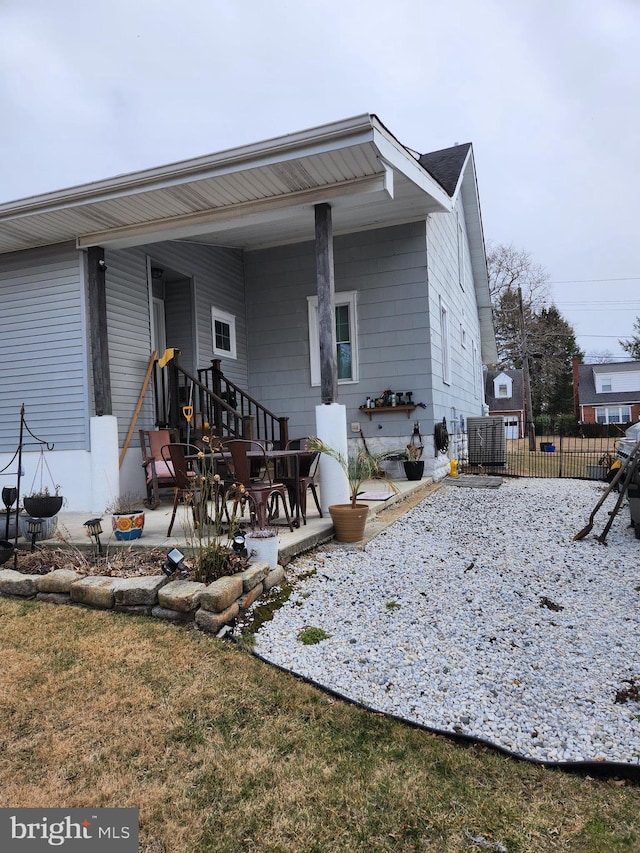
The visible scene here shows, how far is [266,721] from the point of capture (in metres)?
2.26

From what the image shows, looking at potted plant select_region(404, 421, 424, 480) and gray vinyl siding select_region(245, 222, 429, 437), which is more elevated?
gray vinyl siding select_region(245, 222, 429, 437)

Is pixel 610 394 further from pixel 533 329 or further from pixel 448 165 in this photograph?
pixel 448 165

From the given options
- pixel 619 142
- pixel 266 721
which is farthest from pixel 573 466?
pixel 266 721

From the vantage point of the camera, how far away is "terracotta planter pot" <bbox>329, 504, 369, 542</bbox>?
14.9 feet

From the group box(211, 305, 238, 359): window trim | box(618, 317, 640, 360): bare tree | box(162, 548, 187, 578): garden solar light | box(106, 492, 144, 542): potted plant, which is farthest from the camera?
box(618, 317, 640, 360): bare tree

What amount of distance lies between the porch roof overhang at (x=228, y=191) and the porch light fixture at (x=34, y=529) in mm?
3081

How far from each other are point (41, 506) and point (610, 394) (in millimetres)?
34488

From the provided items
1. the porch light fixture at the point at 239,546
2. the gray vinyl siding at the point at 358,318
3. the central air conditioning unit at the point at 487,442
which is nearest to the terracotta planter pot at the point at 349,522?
the porch light fixture at the point at 239,546

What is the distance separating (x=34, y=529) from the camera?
4.39 meters

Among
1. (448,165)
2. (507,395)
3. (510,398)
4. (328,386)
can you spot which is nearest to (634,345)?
(510,398)

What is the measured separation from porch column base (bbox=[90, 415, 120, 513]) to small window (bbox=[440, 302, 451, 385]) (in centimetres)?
555

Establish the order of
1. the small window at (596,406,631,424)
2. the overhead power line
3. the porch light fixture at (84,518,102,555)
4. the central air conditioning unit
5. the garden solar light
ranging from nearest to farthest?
the garden solar light < the porch light fixture at (84,518,102,555) < the central air conditioning unit < the small window at (596,406,631,424) < the overhead power line

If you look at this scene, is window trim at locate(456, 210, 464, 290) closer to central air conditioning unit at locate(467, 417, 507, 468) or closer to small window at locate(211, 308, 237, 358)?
central air conditioning unit at locate(467, 417, 507, 468)

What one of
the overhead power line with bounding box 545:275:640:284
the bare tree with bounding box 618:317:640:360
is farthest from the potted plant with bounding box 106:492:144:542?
the bare tree with bounding box 618:317:640:360
